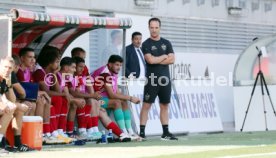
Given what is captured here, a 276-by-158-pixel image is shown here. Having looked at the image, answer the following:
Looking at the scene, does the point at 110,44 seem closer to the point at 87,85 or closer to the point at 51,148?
the point at 87,85

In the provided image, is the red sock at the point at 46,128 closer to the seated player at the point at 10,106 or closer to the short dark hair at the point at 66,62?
the short dark hair at the point at 66,62

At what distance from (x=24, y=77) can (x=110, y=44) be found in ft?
18.9

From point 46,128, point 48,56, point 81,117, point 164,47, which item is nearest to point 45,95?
point 46,128

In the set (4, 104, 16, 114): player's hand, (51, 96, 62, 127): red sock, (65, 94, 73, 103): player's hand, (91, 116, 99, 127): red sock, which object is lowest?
(91, 116, 99, 127): red sock

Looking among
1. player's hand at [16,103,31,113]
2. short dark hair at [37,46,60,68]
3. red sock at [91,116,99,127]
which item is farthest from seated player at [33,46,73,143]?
player's hand at [16,103,31,113]

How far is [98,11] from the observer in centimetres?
2130

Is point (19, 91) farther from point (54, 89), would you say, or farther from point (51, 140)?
point (54, 89)

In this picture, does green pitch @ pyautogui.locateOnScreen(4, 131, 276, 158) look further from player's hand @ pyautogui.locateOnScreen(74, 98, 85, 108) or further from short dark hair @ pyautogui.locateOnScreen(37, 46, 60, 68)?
short dark hair @ pyautogui.locateOnScreen(37, 46, 60, 68)

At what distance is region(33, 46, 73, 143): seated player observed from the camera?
1530 cm

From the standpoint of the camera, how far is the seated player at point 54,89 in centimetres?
1530

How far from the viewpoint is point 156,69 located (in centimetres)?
1698

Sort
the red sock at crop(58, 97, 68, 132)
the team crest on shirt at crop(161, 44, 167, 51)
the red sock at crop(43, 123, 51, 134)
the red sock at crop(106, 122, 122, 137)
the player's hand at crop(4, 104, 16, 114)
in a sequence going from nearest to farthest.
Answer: the player's hand at crop(4, 104, 16, 114)
the red sock at crop(43, 123, 51, 134)
the red sock at crop(58, 97, 68, 132)
the red sock at crop(106, 122, 122, 137)
the team crest on shirt at crop(161, 44, 167, 51)

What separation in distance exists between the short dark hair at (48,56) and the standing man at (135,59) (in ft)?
7.46

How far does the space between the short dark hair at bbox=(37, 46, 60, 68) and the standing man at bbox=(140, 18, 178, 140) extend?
6.33ft
